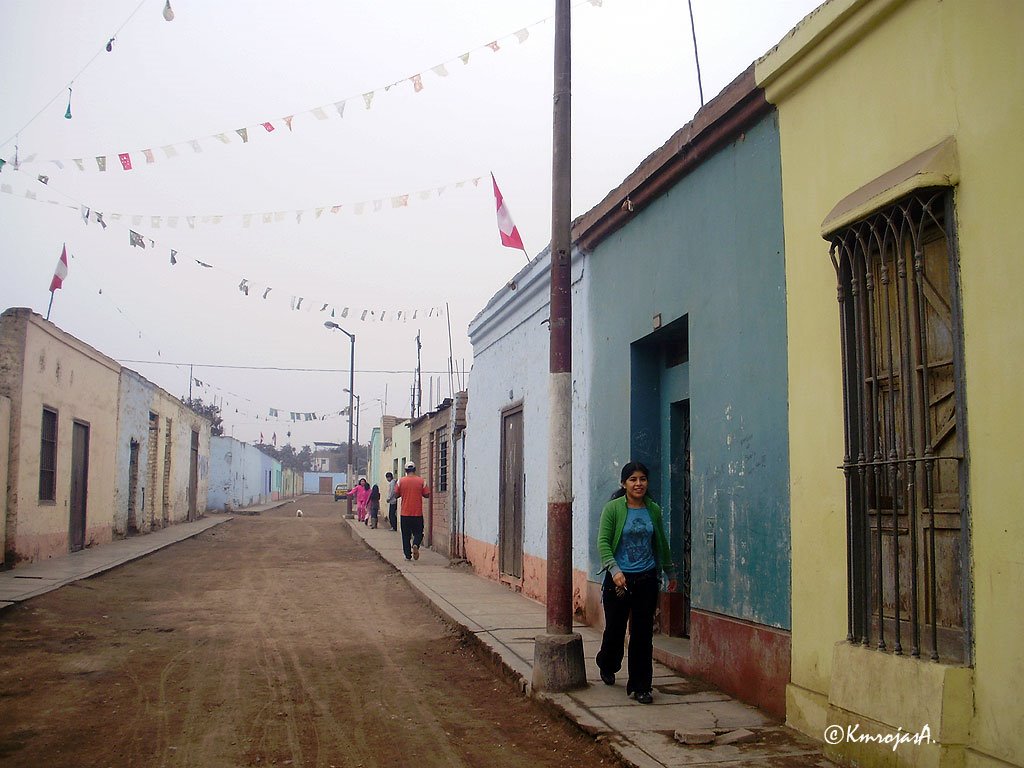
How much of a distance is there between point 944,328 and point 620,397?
415cm

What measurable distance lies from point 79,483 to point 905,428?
17469mm

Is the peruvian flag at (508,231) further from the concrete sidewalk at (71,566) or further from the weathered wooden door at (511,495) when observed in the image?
the concrete sidewalk at (71,566)

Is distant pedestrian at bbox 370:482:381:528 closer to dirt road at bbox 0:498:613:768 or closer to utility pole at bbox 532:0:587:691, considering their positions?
dirt road at bbox 0:498:613:768

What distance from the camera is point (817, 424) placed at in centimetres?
509

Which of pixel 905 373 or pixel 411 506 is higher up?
pixel 905 373

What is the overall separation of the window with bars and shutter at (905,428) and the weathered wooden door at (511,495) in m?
6.98

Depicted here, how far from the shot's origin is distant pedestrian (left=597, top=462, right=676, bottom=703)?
5.96 meters

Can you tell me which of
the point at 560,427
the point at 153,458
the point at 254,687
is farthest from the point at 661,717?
the point at 153,458

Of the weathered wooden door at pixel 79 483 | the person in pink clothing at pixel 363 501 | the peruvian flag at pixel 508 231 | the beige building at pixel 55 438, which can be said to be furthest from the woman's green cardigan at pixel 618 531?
the person in pink clothing at pixel 363 501

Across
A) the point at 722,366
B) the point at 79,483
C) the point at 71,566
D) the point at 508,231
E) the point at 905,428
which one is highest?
the point at 508,231

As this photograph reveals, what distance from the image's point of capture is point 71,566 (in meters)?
14.6

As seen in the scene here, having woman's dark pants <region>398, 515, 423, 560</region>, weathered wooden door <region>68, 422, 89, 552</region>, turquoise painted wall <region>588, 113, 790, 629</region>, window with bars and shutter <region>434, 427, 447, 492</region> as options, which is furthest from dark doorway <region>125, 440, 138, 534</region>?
turquoise painted wall <region>588, 113, 790, 629</region>

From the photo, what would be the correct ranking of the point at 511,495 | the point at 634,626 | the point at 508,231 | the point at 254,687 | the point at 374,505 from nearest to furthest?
the point at 634,626 < the point at 254,687 < the point at 508,231 < the point at 511,495 < the point at 374,505

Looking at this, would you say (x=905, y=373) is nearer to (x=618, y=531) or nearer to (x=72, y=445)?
(x=618, y=531)
